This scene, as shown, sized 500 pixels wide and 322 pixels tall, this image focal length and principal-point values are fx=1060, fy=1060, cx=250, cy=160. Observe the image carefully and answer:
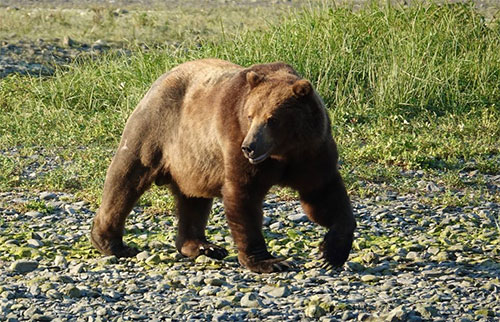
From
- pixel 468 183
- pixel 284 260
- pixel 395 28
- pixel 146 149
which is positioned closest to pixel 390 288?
pixel 284 260

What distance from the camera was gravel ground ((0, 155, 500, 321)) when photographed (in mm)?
5520

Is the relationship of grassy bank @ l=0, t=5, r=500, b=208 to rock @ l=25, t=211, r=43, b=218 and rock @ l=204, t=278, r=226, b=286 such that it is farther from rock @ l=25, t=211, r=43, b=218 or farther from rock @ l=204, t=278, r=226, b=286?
rock @ l=204, t=278, r=226, b=286

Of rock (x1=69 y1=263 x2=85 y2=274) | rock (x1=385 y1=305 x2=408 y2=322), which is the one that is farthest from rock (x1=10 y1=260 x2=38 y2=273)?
rock (x1=385 y1=305 x2=408 y2=322)

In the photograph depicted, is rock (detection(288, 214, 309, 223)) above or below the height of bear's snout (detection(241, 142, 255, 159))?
below

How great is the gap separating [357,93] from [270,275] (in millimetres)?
4794

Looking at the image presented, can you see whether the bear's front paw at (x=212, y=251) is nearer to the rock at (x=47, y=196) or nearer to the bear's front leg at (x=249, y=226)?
the bear's front leg at (x=249, y=226)

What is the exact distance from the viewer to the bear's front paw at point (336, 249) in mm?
6117

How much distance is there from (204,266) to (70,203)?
6.50 feet

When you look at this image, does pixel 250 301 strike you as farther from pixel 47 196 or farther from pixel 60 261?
pixel 47 196

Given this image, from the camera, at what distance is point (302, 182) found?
607 cm

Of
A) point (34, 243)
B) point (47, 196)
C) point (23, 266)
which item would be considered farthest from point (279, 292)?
point (47, 196)

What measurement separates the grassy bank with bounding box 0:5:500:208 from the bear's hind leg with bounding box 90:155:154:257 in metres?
1.91

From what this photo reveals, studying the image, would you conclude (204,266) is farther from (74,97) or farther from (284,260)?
(74,97)

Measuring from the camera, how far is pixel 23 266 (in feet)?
21.2
